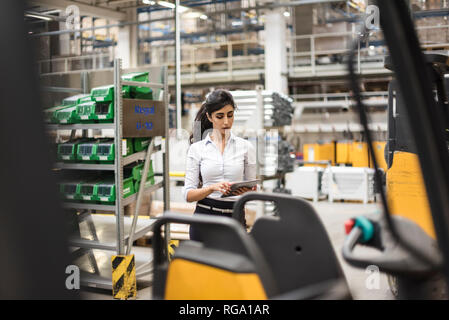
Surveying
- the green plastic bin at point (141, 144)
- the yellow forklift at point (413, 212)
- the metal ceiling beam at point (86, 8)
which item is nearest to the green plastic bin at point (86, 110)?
the green plastic bin at point (141, 144)

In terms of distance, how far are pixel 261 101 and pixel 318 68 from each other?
7565 millimetres

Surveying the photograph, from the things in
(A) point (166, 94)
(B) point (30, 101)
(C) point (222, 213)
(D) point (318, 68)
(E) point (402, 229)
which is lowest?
(C) point (222, 213)

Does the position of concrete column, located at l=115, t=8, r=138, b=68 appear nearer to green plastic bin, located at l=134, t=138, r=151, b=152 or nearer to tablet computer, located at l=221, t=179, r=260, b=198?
green plastic bin, located at l=134, t=138, r=151, b=152

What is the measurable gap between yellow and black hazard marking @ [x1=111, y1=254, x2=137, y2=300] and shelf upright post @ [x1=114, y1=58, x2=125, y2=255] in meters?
0.10

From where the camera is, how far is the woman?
306 cm

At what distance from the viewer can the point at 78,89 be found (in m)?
6.37

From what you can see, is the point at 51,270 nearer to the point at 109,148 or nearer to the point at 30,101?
the point at 30,101

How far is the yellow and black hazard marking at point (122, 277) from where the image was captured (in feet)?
16.3

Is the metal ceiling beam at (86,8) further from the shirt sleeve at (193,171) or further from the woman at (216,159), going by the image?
the shirt sleeve at (193,171)

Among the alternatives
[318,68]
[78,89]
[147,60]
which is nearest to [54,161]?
[78,89]

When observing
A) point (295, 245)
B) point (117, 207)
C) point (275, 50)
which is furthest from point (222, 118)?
point (275, 50)

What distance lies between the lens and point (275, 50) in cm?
1361

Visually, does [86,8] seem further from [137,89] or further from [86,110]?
[86,110]

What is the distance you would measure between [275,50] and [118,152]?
31.4 feet
